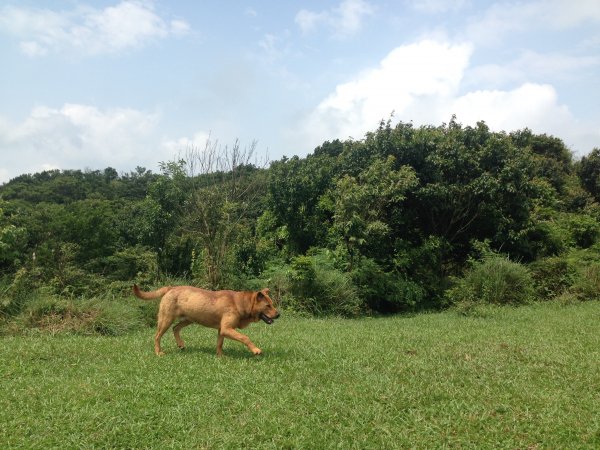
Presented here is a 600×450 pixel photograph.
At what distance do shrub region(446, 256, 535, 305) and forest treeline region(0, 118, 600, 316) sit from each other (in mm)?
45

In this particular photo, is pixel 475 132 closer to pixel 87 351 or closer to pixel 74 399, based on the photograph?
pixel 87 351

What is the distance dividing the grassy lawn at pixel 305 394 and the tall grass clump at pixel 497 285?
589 cm

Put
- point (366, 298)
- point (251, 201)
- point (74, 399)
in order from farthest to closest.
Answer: point (251, 201) → point (366, 298) → point (74, 399)

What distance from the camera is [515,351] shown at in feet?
26.5

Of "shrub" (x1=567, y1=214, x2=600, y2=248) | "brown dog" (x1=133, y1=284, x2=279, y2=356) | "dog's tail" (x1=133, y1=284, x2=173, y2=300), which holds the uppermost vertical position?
"shrub" (x1=567, y1=214, x2=600, y2=248)

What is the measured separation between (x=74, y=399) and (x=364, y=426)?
11.1ft

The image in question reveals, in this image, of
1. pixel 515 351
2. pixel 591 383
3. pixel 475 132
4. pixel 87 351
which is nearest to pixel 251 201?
pixel 475 132

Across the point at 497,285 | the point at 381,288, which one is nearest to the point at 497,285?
the point at 497,285

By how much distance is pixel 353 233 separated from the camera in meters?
16.3

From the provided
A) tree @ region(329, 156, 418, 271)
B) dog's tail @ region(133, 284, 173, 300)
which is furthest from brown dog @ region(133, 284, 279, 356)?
tree @ region(329, 156, 418, 271)

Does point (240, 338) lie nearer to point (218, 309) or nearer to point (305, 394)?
point (218, 309)

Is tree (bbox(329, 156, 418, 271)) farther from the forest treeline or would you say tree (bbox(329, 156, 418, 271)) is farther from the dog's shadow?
the dog's shadow

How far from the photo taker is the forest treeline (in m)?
15.6

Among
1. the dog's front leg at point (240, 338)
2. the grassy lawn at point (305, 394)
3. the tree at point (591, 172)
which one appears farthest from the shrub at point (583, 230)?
the dog's front leg at point (240, 338)
